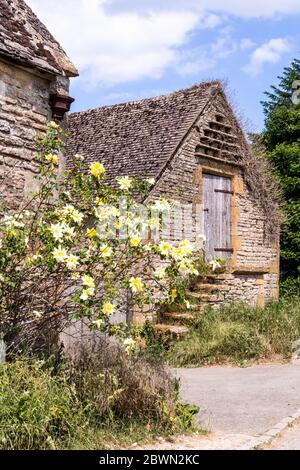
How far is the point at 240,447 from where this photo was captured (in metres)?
5.36

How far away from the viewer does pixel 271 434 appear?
5879 millimetres

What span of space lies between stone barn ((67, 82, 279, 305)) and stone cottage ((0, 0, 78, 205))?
18.6 feet

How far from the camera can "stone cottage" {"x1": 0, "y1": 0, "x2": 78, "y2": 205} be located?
789 centimetres

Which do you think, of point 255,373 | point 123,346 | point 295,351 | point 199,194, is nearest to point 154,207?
point 123,346

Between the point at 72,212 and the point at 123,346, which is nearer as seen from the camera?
the point at 72,212

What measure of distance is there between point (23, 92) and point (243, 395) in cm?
477

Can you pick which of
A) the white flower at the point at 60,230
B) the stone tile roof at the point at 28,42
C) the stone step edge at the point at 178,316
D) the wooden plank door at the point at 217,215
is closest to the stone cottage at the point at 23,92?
the stone tile roof at the point at 28,42

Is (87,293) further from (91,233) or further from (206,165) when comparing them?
(206,165)

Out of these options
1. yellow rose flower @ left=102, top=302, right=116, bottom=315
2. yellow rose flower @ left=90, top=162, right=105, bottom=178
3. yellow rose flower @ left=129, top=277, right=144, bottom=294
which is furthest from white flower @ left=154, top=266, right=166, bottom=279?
yellow rose flower @ left=90, top=162, right=105, bottom=178

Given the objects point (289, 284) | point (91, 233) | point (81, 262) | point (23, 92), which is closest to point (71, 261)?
point (81, 262)

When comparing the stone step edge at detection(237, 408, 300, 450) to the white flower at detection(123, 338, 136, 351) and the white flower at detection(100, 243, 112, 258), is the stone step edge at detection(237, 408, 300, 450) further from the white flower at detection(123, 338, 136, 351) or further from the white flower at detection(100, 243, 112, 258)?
the white flower at detection(100, 243, 112, 258)

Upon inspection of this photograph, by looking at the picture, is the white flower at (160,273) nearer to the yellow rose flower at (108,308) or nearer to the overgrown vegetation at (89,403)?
the yellow rose flower at (108,308)
